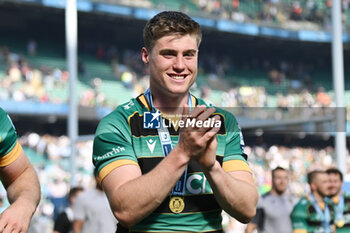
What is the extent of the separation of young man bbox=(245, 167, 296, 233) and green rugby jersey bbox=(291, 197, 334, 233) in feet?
4.59

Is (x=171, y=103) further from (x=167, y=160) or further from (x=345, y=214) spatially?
(x=345, y=214)

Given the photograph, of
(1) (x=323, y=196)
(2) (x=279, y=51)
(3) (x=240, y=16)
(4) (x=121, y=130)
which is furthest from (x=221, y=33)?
(4) (x=121, y=130)

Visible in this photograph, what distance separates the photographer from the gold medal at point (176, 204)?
2.25 m

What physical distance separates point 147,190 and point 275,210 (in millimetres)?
5812

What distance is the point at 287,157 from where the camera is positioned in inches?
811

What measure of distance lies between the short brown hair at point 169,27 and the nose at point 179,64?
0.09 m

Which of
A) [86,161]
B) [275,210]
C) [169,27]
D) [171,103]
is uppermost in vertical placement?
[169,27]

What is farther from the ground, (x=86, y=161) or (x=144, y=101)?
(x=144, y=101)

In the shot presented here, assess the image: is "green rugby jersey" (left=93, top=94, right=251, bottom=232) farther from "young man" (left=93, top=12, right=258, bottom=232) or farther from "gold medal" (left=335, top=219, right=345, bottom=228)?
"gold medal" (left=335, top=219, right=345, bottom=228)

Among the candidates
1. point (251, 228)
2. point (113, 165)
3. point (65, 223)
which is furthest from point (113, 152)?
point (65, 223)

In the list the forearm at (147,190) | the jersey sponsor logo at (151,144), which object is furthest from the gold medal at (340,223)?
the forearm at (147,190)

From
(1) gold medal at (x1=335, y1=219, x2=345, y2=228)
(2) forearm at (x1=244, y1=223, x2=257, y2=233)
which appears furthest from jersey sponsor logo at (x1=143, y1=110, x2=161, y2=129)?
(2) forearm at (x1=244, y1=223, x2=257, y2=233)

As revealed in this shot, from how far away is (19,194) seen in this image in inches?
93.7

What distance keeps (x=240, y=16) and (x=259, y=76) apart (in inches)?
118
